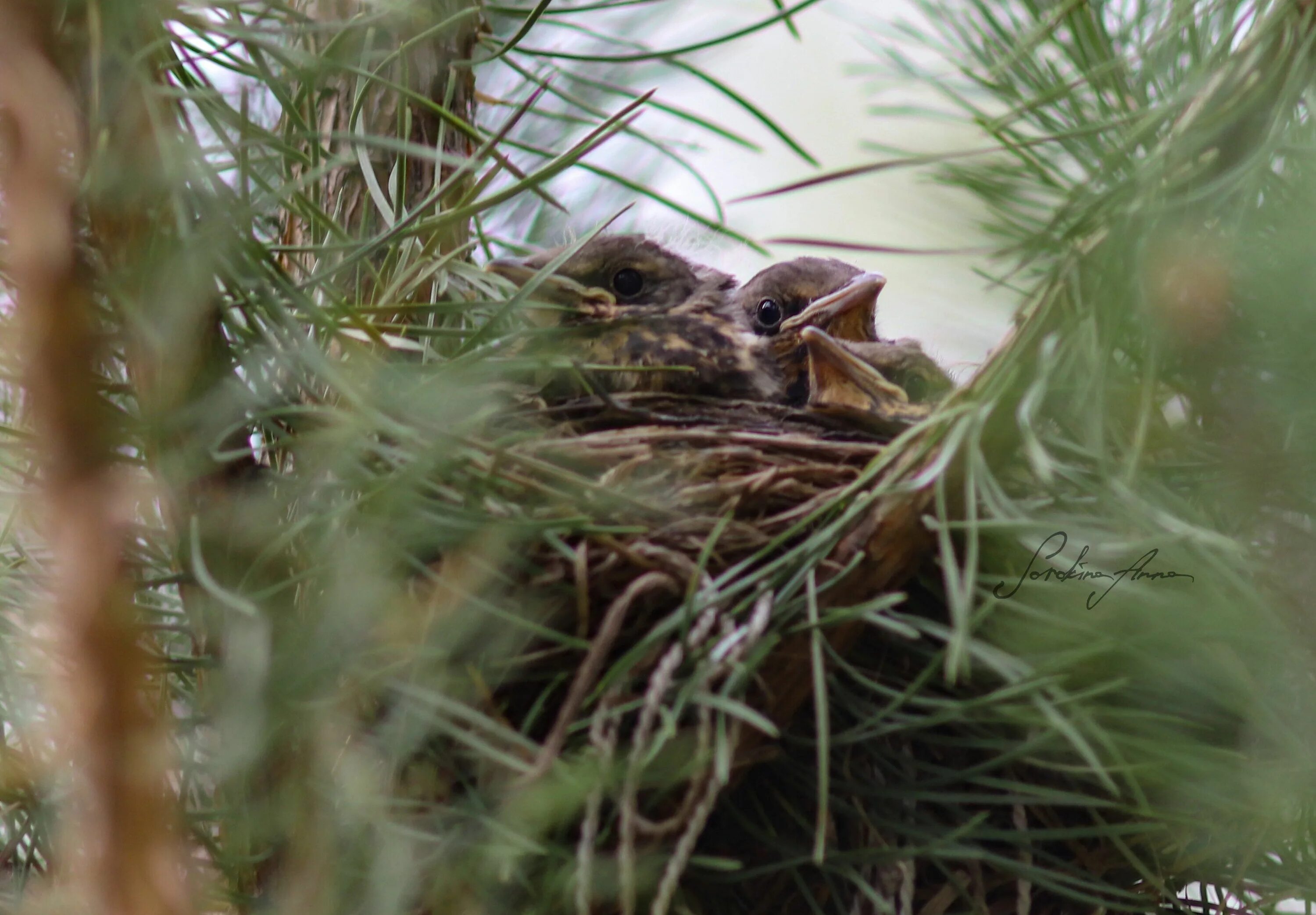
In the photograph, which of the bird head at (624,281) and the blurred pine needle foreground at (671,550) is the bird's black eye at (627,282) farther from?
the blurred pine needle foreground at (671,550)

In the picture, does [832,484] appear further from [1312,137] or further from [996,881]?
[1312,137]

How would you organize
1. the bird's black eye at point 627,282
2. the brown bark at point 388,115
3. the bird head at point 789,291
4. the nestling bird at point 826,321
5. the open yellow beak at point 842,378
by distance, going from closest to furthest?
the brown bark at point 388,115 → the open yellow beak at point 842,378 → the nestling bird at point 826,321 → the bird's black eye at point 627,282 → the bird head at point 789,291

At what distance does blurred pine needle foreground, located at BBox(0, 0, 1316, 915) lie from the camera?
65 cm

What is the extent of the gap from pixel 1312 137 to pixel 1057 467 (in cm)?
23

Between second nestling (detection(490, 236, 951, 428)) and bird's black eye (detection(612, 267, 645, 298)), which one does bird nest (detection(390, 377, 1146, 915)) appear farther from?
bird's black eye (detection(612, 267, 645, 298))

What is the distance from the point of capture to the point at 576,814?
0.78m

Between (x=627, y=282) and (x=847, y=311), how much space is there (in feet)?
1.03

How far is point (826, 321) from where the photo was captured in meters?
1.62

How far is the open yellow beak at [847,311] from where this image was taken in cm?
160
